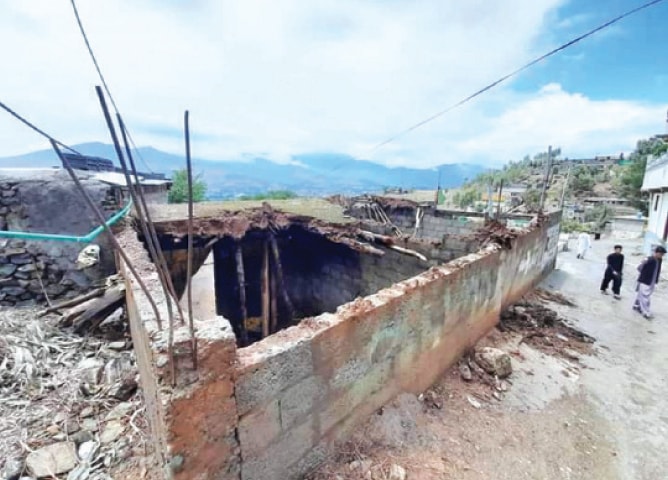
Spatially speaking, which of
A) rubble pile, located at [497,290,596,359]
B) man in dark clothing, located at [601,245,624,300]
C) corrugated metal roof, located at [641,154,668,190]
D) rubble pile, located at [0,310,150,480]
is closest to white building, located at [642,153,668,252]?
corrugated metal roof, located at [641,154,668,190]

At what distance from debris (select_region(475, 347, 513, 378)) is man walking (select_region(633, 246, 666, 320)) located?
4397 millimetres

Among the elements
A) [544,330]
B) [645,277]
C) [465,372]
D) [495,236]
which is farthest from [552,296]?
[465,372]

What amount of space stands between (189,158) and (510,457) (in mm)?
3414

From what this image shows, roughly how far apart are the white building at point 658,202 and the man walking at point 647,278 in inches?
356

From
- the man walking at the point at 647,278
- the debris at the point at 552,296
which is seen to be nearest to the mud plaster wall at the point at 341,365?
the debris at the point at 552,296

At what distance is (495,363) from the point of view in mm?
4008

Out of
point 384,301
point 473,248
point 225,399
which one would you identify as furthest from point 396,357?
point 473,248

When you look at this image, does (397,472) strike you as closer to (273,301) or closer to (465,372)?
(465,372)

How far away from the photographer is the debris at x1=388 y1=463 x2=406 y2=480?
248cm

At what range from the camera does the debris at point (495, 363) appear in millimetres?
3996

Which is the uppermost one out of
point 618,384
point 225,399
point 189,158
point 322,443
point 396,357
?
point 189,158

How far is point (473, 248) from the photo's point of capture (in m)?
5.47

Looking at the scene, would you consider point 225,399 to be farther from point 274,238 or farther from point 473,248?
point 274,238

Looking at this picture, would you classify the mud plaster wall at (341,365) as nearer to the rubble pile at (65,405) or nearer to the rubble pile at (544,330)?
the rubble pile at (65,405)
